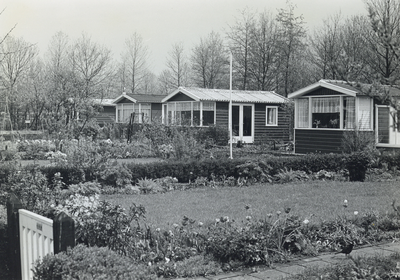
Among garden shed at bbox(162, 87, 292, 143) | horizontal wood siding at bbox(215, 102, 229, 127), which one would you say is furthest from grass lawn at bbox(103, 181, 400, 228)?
horizontal wood siding at bbox(215, 102, 229, 127)

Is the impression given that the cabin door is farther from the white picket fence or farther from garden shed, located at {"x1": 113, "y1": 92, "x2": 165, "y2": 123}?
the white picket fence

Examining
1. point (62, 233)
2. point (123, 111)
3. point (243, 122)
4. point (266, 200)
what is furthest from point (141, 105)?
point (62, 233)

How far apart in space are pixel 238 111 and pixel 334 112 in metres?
8.55

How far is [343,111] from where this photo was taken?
68.0ft

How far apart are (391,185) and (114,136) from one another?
1659 centimetres

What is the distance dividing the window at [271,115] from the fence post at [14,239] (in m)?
25.7

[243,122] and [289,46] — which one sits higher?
[289,46]

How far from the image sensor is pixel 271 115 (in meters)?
30.3

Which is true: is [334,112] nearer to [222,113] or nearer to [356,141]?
[356,141]

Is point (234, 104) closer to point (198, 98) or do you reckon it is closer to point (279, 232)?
point (198, 98)

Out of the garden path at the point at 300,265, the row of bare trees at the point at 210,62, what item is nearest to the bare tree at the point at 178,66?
the row of bare trees at the point at 210,62

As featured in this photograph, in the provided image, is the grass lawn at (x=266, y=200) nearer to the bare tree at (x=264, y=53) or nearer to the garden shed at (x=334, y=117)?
the garden shed at (x=334, y=117)

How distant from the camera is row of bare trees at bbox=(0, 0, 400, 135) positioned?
86.3 ft

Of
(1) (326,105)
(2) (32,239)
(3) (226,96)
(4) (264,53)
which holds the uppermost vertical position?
(4) (264,53)
